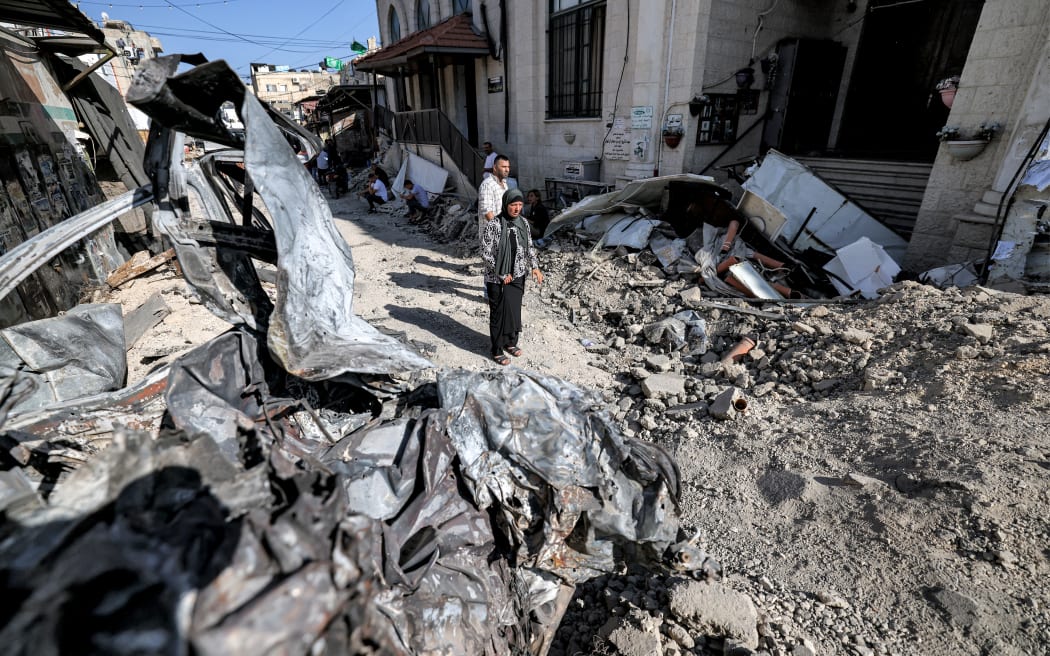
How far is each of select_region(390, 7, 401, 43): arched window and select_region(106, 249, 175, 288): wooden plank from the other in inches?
635

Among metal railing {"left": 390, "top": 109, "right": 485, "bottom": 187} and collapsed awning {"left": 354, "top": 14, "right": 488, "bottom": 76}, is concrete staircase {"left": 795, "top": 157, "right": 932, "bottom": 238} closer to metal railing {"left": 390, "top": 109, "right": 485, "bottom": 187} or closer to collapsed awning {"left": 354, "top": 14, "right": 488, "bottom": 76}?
metal railing {"left": 390, "top": 109, "right": 485, "bottom": 187}

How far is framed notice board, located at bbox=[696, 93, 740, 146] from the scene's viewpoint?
8.05 metres

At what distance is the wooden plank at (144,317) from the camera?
521 centimetres

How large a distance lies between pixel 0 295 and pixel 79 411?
56 centimetres

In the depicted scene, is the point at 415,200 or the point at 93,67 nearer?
the point at 93,67

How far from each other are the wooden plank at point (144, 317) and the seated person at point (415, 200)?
6.93 meters

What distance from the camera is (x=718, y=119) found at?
820cm

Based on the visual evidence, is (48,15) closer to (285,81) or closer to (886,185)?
(886,185)

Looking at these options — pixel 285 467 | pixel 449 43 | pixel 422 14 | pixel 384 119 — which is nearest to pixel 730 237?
pixel 285 467

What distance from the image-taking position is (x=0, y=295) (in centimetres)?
196

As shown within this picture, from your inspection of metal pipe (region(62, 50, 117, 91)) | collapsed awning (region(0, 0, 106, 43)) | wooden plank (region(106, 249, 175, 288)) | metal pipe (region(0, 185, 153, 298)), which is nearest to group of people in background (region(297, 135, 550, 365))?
metal pipe (region(0, 185, 153, 298))

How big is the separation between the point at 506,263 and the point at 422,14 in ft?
55.6

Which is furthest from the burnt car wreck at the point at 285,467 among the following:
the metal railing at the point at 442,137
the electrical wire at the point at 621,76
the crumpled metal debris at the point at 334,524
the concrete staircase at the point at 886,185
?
the metal railing at the point at 442,137

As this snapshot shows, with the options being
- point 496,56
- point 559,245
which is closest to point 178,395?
point 559,245
